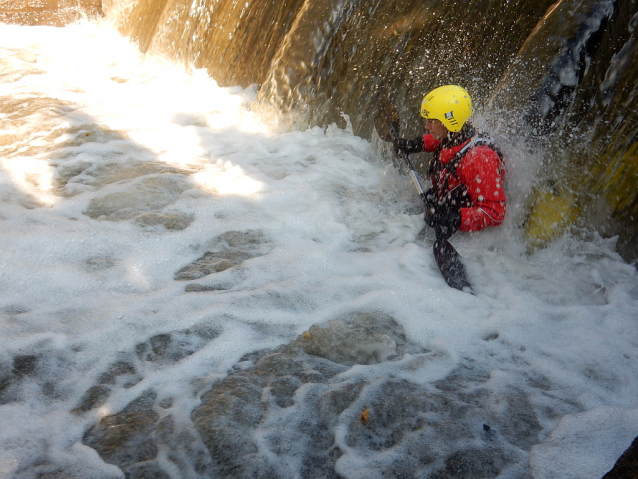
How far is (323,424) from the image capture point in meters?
1.94

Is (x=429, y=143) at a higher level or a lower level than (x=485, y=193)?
higher

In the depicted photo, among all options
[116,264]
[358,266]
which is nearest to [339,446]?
[358,266]

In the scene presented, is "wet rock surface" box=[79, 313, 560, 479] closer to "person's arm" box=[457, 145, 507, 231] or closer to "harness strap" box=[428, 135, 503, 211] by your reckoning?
"person's arm" box=[457, 145, 507, 231]

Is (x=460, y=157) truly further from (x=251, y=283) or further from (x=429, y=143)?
(x=251, y=283)

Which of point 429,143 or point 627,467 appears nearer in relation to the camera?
point 627,467

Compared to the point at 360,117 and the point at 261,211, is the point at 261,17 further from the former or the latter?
the point at 261,211

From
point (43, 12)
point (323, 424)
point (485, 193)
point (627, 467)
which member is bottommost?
point (323, 424)

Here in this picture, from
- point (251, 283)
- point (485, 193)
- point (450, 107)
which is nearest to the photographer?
point (251, 283)

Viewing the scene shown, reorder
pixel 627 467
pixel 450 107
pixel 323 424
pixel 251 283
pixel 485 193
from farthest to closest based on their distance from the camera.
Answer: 1. pixel 450 107
2. pixel 485 193
3. pixel 251 283
4. pixel 323 424
5. pixel 627 467

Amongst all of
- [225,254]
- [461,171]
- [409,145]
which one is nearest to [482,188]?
[461,171]

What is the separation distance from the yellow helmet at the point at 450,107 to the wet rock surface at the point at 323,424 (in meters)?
1.64

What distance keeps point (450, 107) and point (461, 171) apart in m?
0.42

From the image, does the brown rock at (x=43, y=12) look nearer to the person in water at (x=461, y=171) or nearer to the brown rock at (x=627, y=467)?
the person in water at (x=461, y=171)

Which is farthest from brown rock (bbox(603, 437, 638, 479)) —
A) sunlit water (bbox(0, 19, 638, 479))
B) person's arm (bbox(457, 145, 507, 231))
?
person's arm (bbox(457, 145, 507, 231))
